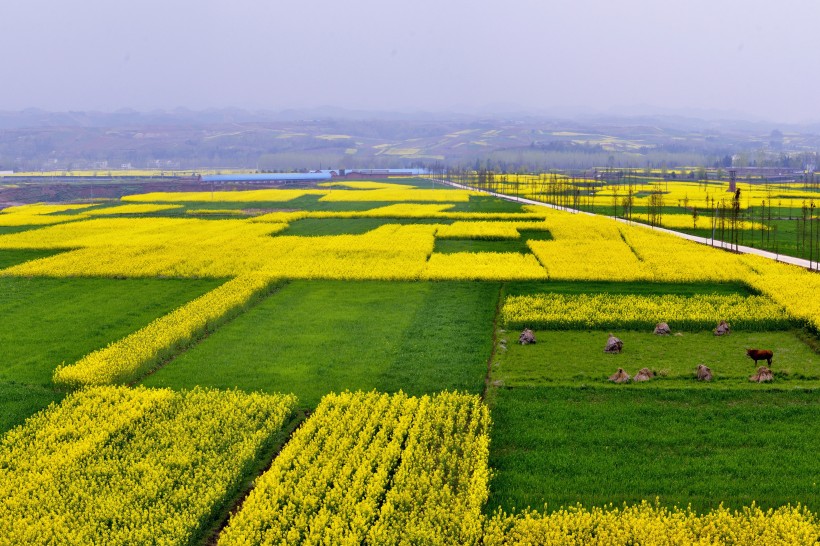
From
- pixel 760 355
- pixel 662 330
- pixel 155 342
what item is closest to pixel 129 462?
pixel 155 342

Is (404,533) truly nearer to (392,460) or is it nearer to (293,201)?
(392,460)

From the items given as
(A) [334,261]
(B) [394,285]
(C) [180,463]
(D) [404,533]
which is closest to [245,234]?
(A) [334,261]

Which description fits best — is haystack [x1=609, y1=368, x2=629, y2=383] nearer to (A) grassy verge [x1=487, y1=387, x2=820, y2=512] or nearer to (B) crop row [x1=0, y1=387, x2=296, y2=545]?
(A) grassy verge [x1=487, y1=387, x2=820, y2=512]

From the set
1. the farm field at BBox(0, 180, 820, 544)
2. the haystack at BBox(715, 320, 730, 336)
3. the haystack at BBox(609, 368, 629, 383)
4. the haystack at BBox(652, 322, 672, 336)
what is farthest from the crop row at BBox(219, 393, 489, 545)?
the haystack at BBox(715, 320, 730, 336)

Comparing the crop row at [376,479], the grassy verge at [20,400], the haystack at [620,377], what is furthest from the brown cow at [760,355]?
the grassy verge at [20,400]

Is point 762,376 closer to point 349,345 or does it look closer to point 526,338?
point 526,338
